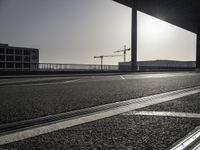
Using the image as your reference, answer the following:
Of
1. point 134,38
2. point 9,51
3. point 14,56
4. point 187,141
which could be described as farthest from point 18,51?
point 187,141

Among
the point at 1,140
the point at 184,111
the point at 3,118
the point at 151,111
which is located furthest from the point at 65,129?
the point at 184,111

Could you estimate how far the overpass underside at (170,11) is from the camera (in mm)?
36109

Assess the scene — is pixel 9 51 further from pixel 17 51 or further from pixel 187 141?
pixel 187 141

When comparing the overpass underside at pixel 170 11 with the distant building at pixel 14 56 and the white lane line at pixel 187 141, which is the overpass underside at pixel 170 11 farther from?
the distant building at pixel 14 56

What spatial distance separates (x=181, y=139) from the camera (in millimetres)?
2393

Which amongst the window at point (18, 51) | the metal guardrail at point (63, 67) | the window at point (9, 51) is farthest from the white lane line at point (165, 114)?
the window at point (18, 51)

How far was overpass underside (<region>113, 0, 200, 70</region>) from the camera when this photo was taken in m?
36.1

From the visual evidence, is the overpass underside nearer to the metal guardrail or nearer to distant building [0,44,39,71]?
the metal guardrail

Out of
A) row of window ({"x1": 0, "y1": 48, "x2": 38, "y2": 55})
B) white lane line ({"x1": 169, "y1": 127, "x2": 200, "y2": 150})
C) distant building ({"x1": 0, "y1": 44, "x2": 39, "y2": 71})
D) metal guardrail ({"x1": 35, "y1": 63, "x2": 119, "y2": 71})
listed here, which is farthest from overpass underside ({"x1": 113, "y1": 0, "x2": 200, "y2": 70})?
row of window ({"x1": 0, "y1": 48, "x2": 38, "y2": 55})

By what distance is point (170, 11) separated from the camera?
146ft

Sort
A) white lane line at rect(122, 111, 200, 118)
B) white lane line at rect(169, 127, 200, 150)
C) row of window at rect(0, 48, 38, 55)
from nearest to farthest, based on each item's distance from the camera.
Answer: white lane line at rect(169, 127, 200, 150) → white lane line at rect(122, 111, 200, 118) → row of window at rect(0, 48, 38, 55)

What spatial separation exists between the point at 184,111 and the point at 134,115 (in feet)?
3.07

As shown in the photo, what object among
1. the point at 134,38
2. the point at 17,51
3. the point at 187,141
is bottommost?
the point at 187,141

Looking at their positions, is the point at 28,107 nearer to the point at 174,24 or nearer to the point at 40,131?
the point at 40,131
